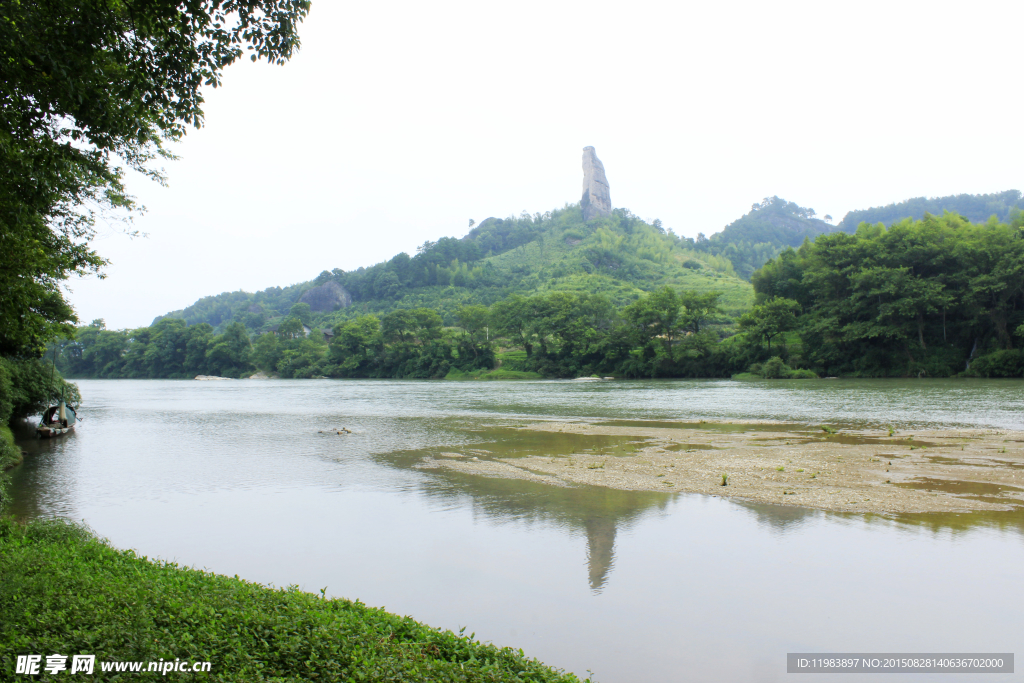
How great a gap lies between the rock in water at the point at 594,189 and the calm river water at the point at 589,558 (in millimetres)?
177162

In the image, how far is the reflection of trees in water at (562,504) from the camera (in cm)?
907

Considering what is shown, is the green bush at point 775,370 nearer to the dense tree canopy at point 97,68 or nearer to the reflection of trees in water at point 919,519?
the reflection of trees in water at point 919,519

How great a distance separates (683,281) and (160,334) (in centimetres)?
10848

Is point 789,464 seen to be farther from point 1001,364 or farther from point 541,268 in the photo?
point 541,268

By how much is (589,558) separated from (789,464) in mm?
8434

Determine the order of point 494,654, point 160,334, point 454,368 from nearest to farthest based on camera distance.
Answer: point 494,654, point 454,368, point 160,334

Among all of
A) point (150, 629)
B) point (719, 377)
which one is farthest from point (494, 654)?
point (719, 377)

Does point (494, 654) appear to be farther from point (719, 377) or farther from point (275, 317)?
point (275, 317)

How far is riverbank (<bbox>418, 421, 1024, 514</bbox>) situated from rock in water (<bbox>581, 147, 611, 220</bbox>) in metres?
170

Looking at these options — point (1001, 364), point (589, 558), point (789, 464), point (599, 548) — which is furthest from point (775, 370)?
point (589, 558)

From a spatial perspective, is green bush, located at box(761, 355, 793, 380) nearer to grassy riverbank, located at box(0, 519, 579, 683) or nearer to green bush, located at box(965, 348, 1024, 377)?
green bush, located at box(965, 348, 1024, 377)

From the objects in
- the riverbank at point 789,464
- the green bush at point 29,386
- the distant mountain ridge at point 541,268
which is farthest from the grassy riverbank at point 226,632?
the distant mountain ridge at point 541,268

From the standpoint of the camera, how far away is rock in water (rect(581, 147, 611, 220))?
186375 mm

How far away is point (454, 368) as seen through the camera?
9900 cm
